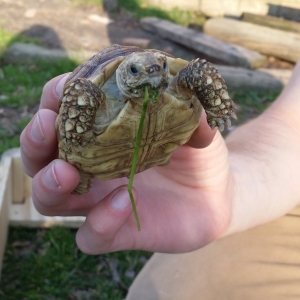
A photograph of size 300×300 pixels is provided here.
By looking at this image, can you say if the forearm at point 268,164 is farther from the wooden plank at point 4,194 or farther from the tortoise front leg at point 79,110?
the wooden plank at point 4,194

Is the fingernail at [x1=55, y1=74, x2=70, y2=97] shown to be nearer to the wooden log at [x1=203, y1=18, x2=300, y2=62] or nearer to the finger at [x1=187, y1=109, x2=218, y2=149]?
the finger at [x1=187, y1=109, x2=218, y2=149]

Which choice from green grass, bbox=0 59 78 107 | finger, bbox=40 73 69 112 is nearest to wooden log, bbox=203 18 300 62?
green grass, bbox=0 59 78 107

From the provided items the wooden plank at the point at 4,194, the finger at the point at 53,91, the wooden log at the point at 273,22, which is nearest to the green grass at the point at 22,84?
the wooden plank at the point at 4,194

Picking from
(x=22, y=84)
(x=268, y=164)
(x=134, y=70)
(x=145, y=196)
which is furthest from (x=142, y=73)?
(x=22, y=84)

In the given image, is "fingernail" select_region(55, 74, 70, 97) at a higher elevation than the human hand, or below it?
higher

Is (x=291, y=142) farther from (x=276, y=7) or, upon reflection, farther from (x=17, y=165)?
(x=276, y=7)

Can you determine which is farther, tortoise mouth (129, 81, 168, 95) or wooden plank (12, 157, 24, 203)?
wooden plank (12, 157, 24, 203)
